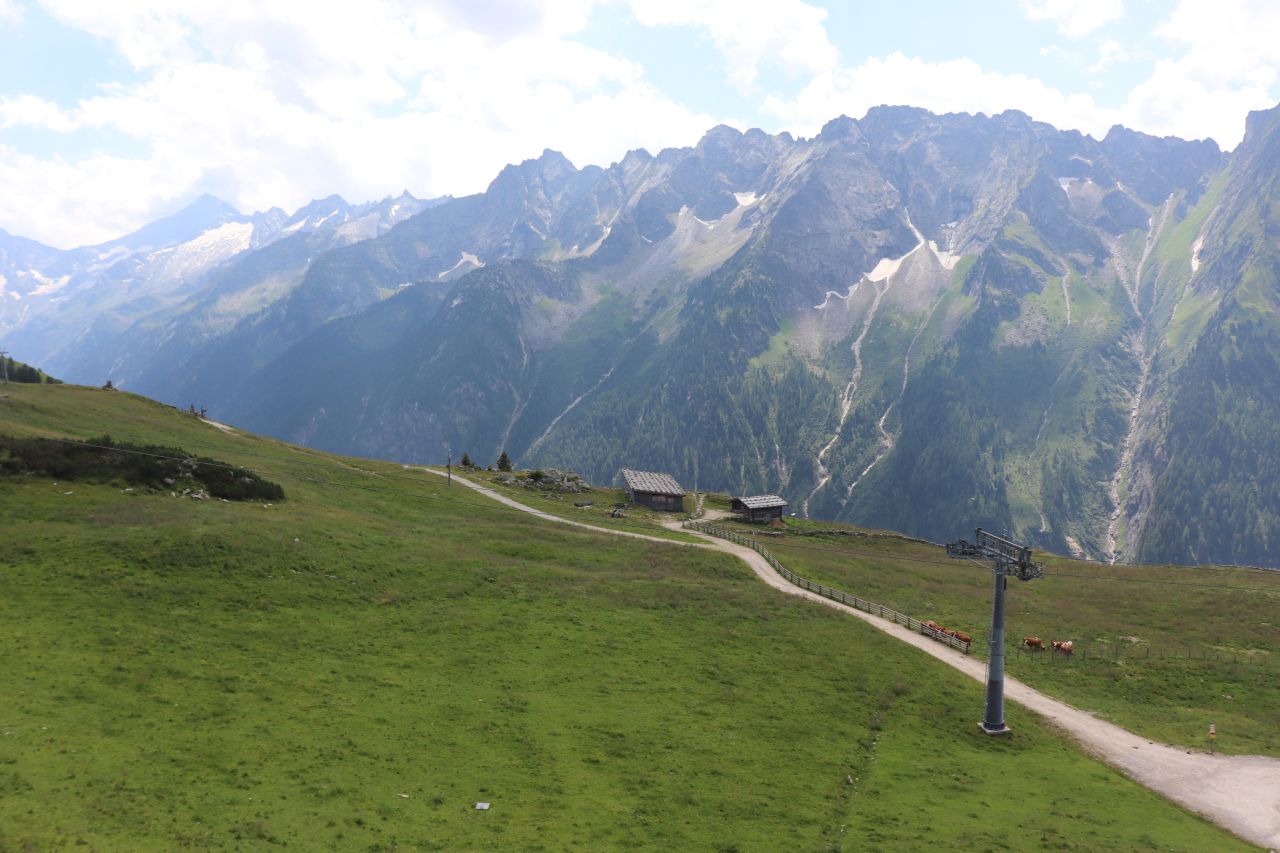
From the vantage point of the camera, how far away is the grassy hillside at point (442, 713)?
2597cm

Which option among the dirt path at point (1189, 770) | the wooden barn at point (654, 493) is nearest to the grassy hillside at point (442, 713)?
the dirt path at point (1189, 770)

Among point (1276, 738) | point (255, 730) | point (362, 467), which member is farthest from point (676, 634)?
point (362, 467)

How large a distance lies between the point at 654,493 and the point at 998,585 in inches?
3691

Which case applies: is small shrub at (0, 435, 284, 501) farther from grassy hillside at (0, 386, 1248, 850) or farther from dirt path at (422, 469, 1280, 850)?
dirt path at (422, 469, 1280, 850)

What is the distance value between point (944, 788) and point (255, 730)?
33489mm

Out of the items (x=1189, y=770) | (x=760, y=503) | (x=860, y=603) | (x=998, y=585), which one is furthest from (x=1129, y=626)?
(x=760, y=503)

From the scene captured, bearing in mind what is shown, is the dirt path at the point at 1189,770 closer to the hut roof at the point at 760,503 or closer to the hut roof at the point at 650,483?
the hut roof at the point at 760,503

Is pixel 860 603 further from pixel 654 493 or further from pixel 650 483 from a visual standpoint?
pixel 650 483

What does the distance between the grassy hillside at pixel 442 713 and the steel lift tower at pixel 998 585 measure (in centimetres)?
173

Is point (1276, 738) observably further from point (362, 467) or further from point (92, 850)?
point (362, 467)

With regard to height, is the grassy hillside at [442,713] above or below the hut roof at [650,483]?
below

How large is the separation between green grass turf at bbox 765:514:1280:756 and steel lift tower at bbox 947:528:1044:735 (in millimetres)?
11467

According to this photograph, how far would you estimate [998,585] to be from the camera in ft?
148

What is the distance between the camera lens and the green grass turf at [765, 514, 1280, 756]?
4969 cm
